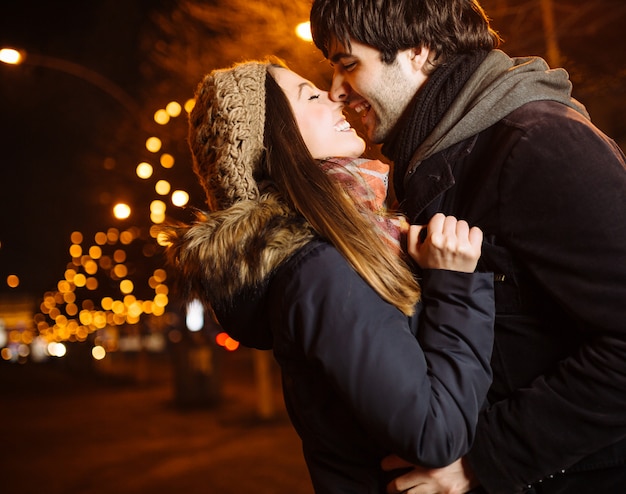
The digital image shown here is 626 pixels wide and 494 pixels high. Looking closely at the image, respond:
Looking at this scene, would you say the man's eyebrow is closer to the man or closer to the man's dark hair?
the man's dark hair

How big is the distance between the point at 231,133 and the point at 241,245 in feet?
1.67

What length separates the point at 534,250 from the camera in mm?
2049

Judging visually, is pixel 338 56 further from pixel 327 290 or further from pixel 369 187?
Answer: pixel 327 290

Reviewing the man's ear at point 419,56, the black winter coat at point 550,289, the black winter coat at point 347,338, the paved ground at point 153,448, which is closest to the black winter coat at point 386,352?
the black winter coat at point 347,338

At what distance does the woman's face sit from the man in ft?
1.16

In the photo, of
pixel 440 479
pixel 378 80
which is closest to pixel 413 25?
pixel 378 80

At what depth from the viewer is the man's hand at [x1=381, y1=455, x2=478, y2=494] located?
218 cm

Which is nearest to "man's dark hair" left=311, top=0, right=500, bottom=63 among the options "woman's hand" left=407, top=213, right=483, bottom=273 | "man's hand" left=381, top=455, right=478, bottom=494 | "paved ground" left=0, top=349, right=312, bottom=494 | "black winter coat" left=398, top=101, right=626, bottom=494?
"black winter coat" left=398, top=101, right=626, bottom=494

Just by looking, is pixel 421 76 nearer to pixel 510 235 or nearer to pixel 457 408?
pixel 510 235

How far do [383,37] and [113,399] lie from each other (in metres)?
21.5

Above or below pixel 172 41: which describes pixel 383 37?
below

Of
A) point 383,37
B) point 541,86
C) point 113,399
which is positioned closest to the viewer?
point 541,86

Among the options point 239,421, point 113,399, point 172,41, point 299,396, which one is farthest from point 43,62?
point 299,396

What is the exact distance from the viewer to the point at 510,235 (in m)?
2.12
